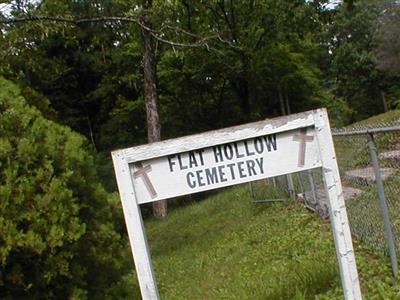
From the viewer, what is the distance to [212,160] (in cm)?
329

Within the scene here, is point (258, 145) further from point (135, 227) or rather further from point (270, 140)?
point (135, 227)

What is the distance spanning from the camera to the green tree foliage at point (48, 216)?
3299 mm

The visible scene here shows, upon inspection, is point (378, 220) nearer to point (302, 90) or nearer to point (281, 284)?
point (281, 284)

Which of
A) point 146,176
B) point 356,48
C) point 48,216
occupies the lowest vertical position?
point 48,216

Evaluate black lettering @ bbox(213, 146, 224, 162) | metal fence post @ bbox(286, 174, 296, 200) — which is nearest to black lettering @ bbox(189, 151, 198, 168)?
black lettering @ bbox(213, 146, 224, 162)

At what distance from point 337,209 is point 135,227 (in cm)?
124

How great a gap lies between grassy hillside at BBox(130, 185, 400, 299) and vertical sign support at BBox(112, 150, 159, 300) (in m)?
1.26

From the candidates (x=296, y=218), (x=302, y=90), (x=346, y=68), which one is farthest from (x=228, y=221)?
(x=346, y=68)

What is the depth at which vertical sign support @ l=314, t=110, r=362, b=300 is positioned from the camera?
337cm

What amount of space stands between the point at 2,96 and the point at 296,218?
17.8 ft

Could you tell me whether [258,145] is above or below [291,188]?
above

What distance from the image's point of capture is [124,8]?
15.1 metres

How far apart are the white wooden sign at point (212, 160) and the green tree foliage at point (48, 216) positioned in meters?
0.45

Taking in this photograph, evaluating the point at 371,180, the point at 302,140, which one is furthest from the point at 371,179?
the point at 302,140
